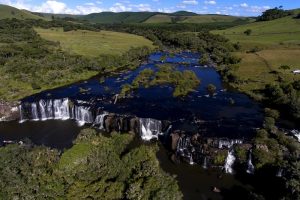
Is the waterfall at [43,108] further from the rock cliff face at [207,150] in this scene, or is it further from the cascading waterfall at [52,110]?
the rock cliff face at [207,150]

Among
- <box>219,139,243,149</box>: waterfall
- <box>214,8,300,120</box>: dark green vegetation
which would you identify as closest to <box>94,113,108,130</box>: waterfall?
<box>219,139,243,149</box>: waterfall

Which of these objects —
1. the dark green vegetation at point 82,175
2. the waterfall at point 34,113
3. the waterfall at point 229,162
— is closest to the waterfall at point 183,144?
the waterfall at point 229,162

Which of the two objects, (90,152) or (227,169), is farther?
(227,169)

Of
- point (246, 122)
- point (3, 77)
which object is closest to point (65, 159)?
point (246, 122)

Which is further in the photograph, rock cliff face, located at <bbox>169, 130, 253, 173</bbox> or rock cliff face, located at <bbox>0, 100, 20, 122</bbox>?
rock cliff face, located at <bbox>0, 100, 20, 122</bbox>

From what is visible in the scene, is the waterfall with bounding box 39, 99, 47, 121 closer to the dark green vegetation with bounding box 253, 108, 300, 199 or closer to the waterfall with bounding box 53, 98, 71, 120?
the waterfall with bounding box 53, 98, 71, 120

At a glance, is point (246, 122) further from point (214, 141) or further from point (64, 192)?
point (64, 192)
